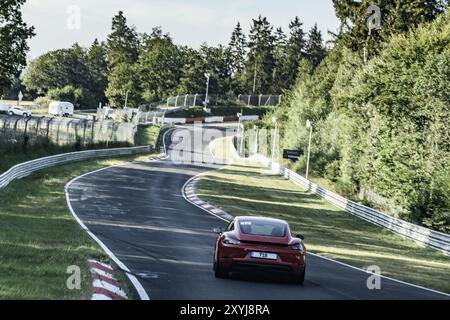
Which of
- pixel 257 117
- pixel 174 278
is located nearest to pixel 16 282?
pixel 174 278

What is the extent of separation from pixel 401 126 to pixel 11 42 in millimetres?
25728

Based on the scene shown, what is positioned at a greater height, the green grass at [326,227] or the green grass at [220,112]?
the green grass at [220,112]

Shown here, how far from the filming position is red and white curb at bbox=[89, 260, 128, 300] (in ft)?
35.9

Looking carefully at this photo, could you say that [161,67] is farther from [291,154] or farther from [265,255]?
[265,255]

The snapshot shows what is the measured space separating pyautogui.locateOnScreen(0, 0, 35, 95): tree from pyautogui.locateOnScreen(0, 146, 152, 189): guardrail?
5.76m

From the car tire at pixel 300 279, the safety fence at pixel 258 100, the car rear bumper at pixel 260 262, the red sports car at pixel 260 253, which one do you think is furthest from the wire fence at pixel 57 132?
the safety fence at pixel 258 100

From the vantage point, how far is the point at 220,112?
132m

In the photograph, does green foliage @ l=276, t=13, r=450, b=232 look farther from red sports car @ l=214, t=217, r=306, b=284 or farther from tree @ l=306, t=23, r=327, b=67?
tree @ l=306, t=23, r=327, b=67

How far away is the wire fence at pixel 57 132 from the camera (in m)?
40.3

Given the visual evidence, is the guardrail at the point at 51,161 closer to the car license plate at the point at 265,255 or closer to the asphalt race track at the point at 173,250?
the asphalt race track at the point at 173,250

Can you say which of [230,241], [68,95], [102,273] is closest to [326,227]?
[230,241]

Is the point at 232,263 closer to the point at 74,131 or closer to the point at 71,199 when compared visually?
the point at 71,199

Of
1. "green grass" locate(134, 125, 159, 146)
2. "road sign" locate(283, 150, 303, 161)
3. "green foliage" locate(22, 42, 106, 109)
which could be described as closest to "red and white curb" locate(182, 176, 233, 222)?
"road sign" locate(283, 150, 303, 161)

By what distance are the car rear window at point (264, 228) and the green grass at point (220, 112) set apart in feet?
336
